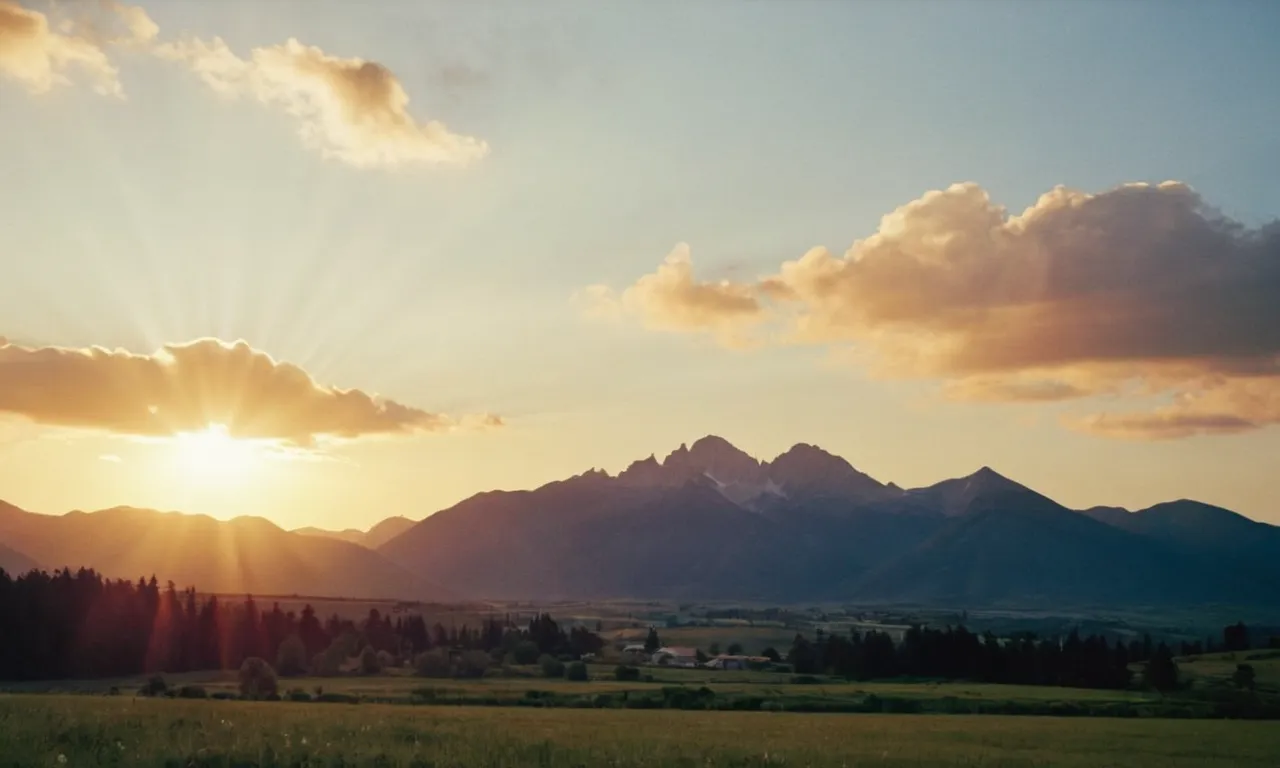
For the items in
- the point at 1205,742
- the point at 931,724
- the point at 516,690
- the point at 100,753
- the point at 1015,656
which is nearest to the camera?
the point at 100,753

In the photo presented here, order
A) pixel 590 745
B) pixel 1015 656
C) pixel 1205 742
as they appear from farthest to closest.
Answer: pixel 1015 656 < pixel 1205 742 < pixel 590 745

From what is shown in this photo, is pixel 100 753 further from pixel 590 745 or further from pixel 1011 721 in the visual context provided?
pixel 1011 721

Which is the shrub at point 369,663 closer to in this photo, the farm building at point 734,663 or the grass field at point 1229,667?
the farm building at point 734,663

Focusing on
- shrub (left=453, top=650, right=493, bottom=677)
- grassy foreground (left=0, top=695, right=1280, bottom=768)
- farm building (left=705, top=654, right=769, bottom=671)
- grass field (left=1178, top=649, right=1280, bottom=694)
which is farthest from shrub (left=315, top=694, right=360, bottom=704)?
farm building (left=705, top=654, right=769, bottom=671)

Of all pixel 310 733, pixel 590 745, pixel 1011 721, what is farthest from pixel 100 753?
pixel 1011 721

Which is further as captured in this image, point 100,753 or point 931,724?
point 931,724

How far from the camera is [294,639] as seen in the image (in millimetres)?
167625

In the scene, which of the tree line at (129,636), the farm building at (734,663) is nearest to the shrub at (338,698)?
the tree line at (129,636)

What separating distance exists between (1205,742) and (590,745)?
3977 cm

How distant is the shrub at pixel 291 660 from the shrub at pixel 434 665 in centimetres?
1639

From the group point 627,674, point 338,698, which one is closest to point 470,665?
point 627,674

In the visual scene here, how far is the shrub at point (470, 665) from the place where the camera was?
15538 centimetres

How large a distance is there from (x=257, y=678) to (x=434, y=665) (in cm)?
4754

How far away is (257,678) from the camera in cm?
11562
